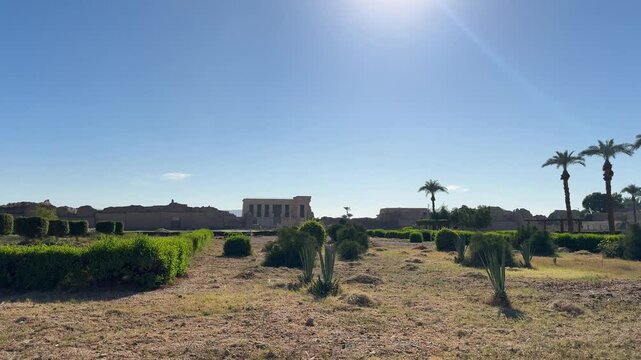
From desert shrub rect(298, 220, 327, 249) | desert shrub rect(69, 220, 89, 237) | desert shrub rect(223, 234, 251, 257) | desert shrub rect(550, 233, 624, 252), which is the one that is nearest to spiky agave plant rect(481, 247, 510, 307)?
desert shrub rect(223, 234, 251, 257)

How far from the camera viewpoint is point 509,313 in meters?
10.0

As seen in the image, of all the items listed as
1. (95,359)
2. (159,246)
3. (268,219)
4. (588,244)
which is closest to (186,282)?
(159,246)

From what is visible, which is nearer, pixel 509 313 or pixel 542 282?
pixel 509 313

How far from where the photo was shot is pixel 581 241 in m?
33.1

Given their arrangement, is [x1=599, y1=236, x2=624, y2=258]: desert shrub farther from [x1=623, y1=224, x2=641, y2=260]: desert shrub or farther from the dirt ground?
the dirt ground

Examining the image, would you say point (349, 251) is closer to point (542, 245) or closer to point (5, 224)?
point (542, 245)

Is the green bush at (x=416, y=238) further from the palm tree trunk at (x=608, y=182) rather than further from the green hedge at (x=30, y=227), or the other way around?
the green hedge at (x=30, y=227)

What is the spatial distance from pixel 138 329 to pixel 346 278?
8868 mm

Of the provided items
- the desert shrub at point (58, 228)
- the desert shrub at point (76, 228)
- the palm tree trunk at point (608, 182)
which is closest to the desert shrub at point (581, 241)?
the palm tree trunk at point (608, 182)

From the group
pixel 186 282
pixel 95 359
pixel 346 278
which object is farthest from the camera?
pixel 346 278

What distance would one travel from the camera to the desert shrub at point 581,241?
105 ft

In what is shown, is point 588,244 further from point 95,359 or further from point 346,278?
point 95,359

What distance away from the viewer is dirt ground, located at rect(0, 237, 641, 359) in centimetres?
698

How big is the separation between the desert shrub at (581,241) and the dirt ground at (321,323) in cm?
2009
